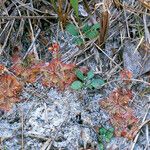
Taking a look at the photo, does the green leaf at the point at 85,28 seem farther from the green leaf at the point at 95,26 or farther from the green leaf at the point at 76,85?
the green leaf at the point at 76,85

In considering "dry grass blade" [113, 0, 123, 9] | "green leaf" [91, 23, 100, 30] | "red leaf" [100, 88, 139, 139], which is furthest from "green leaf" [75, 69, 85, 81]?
"dry grass blade" [113, 0, 123, 9]

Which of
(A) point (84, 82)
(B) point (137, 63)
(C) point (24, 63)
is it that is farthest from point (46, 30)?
(B) point (137, 63)

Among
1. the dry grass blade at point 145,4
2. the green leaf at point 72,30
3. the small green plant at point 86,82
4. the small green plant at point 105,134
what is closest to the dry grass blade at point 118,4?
the dry grass blade at point 145,4

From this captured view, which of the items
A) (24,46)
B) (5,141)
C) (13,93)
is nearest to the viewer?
(5,141)

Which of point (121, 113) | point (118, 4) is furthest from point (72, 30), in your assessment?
point (121, 113)

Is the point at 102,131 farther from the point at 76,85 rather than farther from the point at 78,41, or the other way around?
the point at 78,41

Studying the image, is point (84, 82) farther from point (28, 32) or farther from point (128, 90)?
point (28, 32)

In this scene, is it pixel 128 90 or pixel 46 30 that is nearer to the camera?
pixel 128 90
